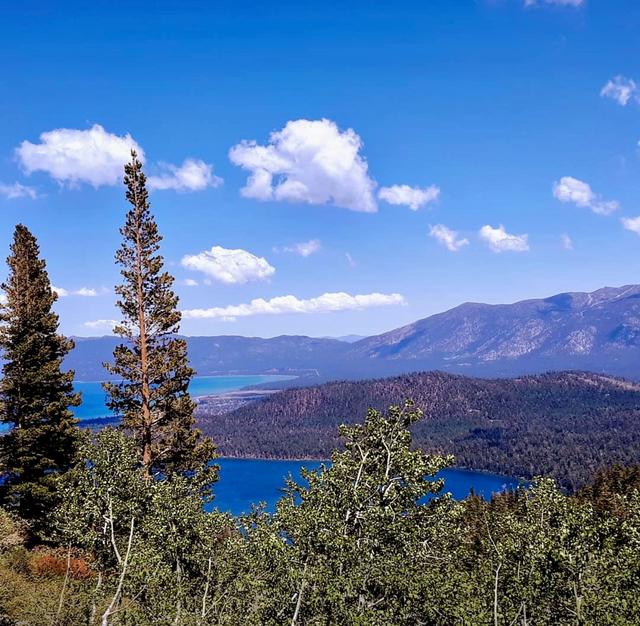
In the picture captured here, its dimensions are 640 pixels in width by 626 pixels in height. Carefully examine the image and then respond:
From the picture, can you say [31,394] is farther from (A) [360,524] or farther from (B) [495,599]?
(B) [495,599]

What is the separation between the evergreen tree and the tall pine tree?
6.40 m

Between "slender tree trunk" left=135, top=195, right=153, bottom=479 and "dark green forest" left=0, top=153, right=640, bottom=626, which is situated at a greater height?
"slender tree trunk" left=135, top=195, right=153, bottom=479

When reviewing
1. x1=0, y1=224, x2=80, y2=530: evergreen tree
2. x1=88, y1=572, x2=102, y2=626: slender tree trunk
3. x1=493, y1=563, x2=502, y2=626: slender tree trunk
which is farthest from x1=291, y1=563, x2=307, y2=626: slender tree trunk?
x1=0, y1=224, x2=80, y2=530: evergreen tree

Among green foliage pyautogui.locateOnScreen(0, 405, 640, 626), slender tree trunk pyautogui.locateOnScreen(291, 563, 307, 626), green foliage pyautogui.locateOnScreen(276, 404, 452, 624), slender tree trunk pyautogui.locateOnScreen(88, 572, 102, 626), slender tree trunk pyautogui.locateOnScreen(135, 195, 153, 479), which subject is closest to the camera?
slender tree trunk pyautogui.locateOnScreen(291, 563, 307, 626)

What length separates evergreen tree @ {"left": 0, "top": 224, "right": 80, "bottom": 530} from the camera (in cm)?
3369

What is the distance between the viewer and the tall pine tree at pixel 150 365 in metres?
31.8

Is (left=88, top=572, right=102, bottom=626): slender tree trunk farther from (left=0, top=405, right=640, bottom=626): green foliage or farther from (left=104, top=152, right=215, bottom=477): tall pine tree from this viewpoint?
(left=104, top=152, right=215, bottom=477): tall pine tree

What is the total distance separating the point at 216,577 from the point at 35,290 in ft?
92.2

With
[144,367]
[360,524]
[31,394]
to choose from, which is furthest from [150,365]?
[360,524]

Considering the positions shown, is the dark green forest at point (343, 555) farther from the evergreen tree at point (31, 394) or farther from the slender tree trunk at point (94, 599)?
the evergreen tree at point (31, 394)

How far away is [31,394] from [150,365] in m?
9.78

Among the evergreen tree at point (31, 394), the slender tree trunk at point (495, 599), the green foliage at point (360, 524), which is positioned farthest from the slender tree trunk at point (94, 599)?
the evergreen tree at point (31, 394)

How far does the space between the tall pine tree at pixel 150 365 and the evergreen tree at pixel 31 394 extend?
6397mm

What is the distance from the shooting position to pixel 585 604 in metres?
14.4
